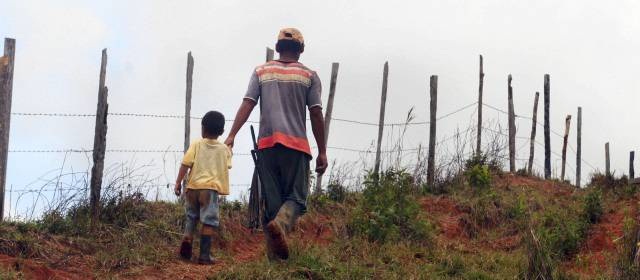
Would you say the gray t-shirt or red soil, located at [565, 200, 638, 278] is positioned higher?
the gray t-shirt

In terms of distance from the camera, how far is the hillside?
7.34 metres

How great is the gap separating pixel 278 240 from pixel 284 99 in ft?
3.47

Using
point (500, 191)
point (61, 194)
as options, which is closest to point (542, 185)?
point (500, 191)

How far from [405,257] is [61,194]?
3518 millimetres

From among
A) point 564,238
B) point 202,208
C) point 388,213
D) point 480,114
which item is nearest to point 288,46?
point 202,208

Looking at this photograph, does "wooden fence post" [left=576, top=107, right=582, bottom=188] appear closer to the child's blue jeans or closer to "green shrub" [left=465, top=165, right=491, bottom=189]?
"green shrub" [left=465, top=165, right=491, bottom=189]

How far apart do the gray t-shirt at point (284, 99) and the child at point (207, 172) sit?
2.47ft

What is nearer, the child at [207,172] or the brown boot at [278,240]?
the brown boot at [278,240]

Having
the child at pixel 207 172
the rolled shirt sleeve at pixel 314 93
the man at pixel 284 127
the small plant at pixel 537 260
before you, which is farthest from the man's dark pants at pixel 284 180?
the small plant at pixel 537 260

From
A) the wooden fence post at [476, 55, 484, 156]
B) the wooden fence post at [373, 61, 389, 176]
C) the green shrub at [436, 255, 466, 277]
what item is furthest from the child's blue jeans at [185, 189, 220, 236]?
the wooden fence post at [476, 55, 484, 156]

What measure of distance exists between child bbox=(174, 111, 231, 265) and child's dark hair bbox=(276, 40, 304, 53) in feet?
3.14

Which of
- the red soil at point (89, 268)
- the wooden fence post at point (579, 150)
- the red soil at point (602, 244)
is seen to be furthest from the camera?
the wooden fence post at point (579, 150)

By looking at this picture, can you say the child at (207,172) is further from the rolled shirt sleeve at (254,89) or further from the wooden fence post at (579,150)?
the wooden fence post at (579,150)

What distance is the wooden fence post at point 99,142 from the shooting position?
31.2ft
